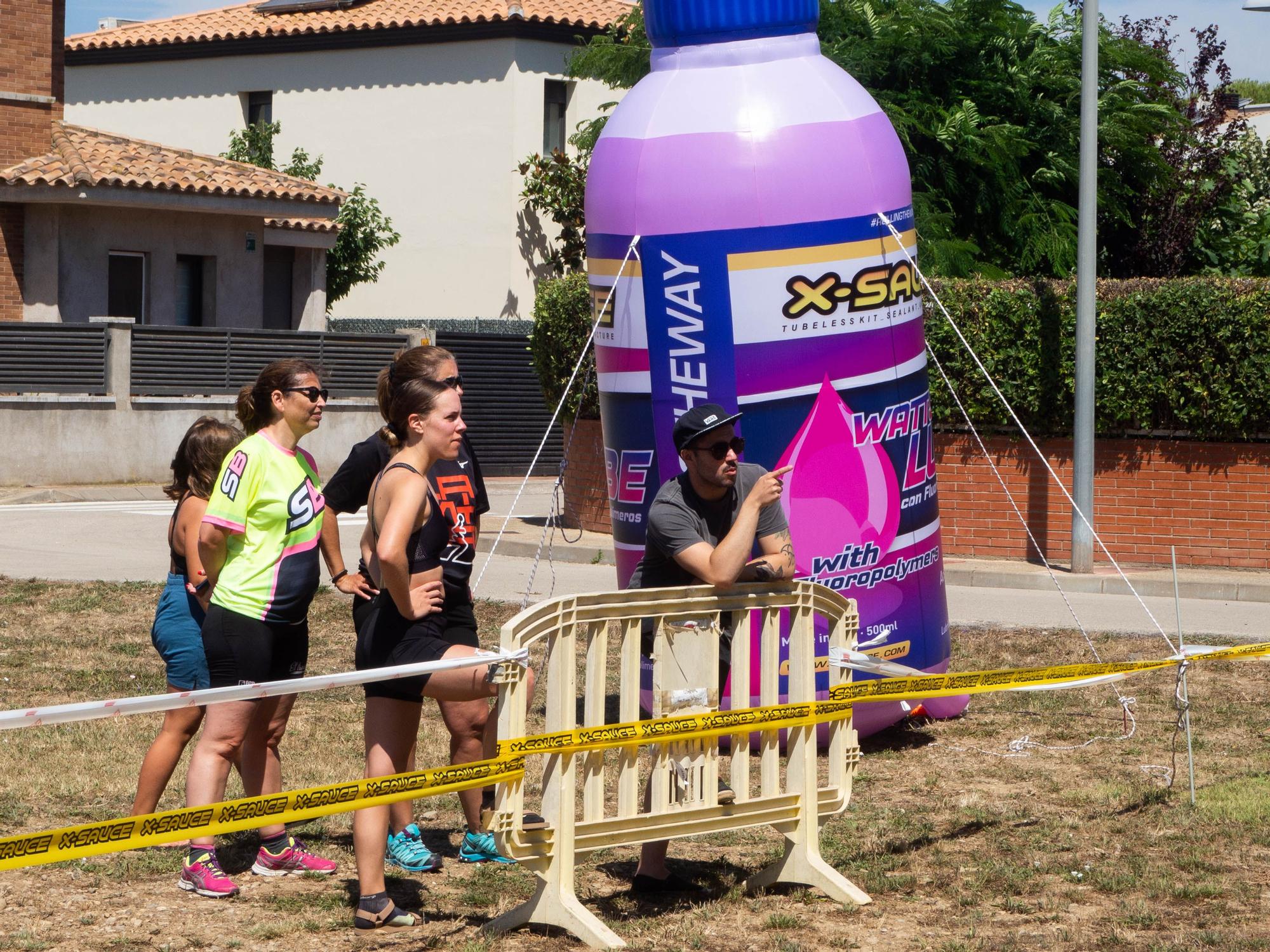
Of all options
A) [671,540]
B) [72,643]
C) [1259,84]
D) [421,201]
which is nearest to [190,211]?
[421,201]

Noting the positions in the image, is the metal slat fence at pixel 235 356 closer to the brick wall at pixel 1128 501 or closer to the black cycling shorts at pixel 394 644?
the brick wall at pixel 1128 501

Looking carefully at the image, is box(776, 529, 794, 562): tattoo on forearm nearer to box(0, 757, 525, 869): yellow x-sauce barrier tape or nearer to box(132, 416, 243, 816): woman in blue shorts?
box(0, 757, 525, 869): yellow x-sauce barrier tape

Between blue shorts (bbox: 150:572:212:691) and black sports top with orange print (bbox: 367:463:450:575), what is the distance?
117cm

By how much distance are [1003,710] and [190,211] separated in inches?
812

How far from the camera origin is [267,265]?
31.4m

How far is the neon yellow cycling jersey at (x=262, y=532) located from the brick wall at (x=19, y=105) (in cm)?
2075

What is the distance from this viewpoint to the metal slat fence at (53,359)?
2214 cm

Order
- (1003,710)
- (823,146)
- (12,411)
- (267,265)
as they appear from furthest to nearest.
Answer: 1. (267,265)
2. (12,411)
3. (1003,710)
4. (823,146)

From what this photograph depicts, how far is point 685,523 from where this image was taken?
5.79 metres

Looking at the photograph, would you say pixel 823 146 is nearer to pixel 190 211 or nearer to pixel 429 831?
pixel 429 831

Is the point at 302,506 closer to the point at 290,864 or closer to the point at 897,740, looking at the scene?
the point at 290,864

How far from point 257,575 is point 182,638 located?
0.77 metres

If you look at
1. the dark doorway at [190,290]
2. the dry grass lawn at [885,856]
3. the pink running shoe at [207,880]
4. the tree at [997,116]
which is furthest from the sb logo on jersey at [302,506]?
the dark doorway at [190,290]

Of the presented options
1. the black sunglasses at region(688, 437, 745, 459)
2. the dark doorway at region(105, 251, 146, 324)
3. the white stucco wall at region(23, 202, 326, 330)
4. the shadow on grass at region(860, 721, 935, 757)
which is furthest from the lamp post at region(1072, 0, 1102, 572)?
the dark doorway at region(105, 251, 146, 324)
